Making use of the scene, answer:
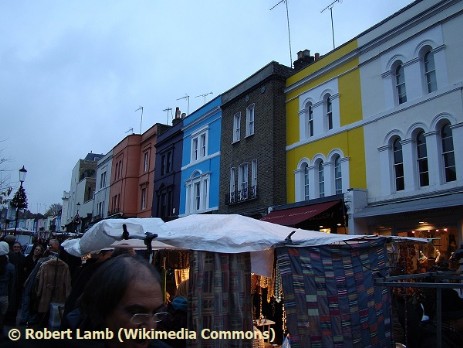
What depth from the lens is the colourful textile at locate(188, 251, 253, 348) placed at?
6.68m

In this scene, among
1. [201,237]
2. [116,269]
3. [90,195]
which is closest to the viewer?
[116,269]

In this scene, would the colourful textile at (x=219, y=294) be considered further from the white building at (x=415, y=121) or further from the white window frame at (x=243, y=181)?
the white window frame at (x=243, y=181)

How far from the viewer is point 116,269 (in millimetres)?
1729

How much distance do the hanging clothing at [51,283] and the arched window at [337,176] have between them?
11144mm

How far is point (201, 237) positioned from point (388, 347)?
373 centimetres

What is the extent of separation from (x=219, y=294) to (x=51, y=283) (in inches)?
175

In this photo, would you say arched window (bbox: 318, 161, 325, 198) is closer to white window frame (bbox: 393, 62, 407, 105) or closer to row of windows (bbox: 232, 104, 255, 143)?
white window frame (bbox: 393, 62, 407, 105)

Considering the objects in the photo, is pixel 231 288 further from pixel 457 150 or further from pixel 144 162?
pixel 144 162

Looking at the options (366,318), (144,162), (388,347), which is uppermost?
(144,162)

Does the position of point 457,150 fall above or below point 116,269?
above

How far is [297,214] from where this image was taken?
54.0 feet

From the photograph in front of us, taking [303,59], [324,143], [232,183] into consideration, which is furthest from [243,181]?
[303,59]

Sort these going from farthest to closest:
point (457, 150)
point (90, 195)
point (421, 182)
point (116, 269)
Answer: point (90, 195)
point (421, 182)
point (457, 150)
point (116, 269)

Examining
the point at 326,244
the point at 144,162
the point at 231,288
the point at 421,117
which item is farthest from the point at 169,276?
the point at 144,162
